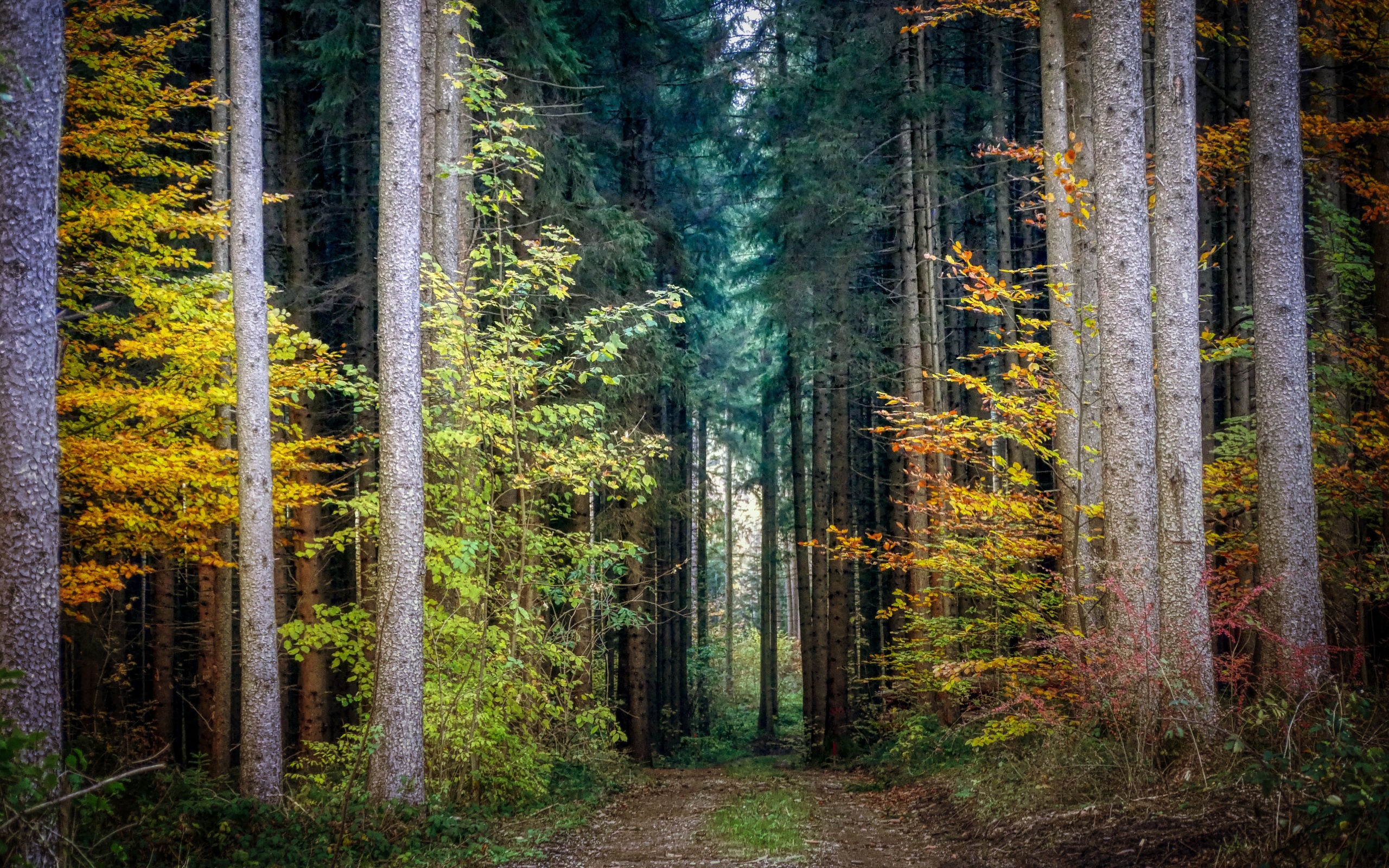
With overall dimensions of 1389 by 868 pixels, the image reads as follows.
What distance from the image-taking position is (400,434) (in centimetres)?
768

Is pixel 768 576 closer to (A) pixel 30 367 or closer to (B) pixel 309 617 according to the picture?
(B) pixel 309 617

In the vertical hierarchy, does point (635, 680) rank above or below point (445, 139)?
below

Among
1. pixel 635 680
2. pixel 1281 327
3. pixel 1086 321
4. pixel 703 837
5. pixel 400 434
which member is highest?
pixel 1086 321

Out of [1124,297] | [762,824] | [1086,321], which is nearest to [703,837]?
[762,824]

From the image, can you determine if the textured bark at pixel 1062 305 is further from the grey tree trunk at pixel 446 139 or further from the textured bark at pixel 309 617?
the textured bark at pixel 309 617

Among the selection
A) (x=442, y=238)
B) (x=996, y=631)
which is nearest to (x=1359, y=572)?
(x=996, y=631)

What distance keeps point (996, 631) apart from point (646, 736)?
761cm

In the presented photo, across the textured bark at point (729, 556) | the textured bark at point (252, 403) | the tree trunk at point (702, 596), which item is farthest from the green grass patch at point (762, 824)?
the textured bark at point (729, 556)

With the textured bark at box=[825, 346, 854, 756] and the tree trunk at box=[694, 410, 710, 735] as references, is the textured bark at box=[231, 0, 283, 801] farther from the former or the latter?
the tree trunk at box=[694, 410, 710, 735]

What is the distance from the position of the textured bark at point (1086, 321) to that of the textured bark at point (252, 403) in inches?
317

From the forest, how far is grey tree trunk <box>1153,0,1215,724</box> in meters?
0.04

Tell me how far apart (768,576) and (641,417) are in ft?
51.0

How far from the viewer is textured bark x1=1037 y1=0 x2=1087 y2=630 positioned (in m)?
9.36

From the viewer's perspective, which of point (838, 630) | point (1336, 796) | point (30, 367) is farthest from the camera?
point (838, 630)
